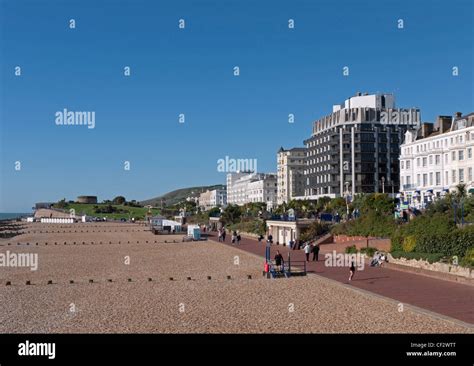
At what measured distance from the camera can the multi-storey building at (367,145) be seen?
3140 inches

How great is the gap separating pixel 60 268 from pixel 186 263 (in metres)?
6.93

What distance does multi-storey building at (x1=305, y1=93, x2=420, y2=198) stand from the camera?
262 feet

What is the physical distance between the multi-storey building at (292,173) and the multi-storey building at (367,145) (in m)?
27.0

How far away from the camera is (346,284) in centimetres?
2184

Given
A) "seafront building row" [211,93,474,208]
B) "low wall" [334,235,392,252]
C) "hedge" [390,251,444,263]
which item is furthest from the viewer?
"seafront building row" [211,93,474,208]

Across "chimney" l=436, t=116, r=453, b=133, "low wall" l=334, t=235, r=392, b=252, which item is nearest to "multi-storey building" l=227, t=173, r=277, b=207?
"chimney" l=436, t=116, r=453, b=133

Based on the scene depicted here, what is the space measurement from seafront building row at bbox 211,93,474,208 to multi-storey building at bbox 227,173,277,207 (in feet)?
52.0

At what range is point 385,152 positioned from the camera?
80500 mm

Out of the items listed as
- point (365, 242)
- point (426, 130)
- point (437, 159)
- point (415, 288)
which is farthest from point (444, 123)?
point (415, 288)

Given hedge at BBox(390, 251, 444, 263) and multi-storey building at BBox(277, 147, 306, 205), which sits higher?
multi-storey building at BBox(277, 147, 306, 205)

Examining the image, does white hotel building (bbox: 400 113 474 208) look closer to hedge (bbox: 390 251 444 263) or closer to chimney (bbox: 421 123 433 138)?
chimney (bbox: 421 123 433 138)

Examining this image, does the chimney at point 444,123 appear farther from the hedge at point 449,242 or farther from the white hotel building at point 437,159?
the hedge at point 449,242

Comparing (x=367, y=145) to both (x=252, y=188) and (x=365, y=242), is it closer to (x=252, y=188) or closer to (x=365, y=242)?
(x=365, y=242)

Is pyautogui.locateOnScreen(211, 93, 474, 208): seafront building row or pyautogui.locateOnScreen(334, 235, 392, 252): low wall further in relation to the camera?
Answer: pyautogui.locateOnScreen(211, 93, 474, 208): seafront building row
